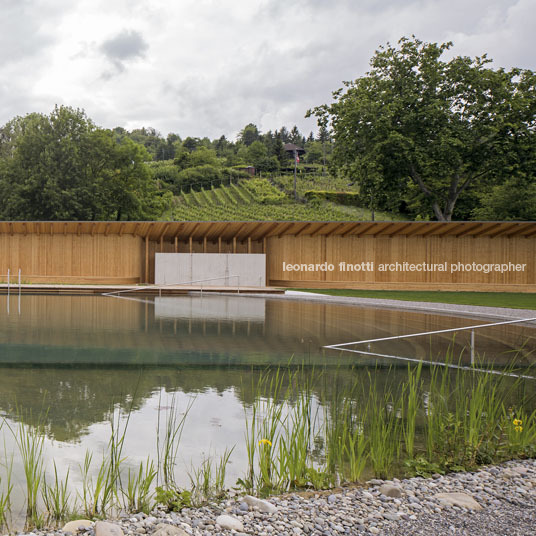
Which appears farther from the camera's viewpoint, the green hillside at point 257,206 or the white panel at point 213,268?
the green hillside at point 257,206

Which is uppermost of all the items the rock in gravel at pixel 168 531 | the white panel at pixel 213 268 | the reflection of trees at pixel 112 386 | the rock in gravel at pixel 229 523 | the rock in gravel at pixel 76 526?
the white panel at pixel 213 268

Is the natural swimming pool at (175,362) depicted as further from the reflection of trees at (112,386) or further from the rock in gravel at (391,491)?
the rock in gravel at (391,491)

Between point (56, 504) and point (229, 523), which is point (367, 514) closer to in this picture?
point (229, 523)

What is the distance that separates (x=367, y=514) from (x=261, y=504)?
513mm

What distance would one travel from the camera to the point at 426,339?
8203mm

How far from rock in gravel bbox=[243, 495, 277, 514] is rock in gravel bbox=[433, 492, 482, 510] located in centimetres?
86

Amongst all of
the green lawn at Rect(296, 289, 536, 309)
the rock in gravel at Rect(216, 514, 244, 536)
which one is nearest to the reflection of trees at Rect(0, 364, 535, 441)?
the rock in gravel at Rect(216, 514, 244, 536)

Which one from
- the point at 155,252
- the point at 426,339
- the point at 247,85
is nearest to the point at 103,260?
the point at 155,252

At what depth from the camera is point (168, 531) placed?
2.19 m

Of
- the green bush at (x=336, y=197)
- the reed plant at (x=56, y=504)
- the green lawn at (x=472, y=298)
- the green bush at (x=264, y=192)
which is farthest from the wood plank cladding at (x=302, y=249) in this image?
the green bush at (x=264, y=192)

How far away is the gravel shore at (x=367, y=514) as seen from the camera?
2248 millimetres

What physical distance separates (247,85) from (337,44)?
32600 mm

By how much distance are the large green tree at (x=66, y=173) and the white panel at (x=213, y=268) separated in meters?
11.5

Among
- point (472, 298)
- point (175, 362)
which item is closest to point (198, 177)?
point (472, 298)
